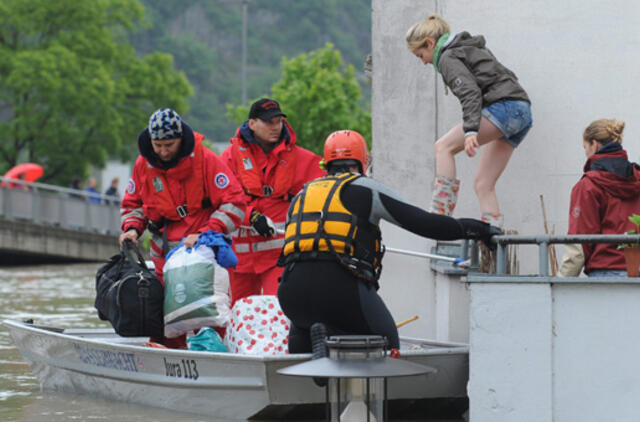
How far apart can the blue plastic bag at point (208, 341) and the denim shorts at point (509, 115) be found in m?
2.42

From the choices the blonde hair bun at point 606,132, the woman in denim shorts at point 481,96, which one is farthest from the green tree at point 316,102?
the blonde hair bun at point 606,132

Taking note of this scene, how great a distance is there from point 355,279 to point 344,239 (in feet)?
0.84

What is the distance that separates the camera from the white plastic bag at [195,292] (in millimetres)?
8633

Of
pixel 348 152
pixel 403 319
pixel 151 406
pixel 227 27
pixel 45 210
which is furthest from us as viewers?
pixel 227 27

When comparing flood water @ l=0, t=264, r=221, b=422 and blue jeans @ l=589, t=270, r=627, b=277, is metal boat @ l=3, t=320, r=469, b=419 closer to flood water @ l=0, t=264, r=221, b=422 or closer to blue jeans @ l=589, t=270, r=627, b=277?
flood water @ l=0, t=264, r=221, b=422

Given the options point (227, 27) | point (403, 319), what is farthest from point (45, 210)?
point (227, 27)

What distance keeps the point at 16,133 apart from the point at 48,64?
2857 mm

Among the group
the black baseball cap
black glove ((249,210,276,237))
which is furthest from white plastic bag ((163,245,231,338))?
the black baseball cap

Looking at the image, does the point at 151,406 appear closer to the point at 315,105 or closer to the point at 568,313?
the point at 568,313

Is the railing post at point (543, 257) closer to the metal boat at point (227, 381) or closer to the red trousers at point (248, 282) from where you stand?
the metal boat at point (227, 381)

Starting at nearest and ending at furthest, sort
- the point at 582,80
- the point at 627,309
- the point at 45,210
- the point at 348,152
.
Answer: the point at 627,309
the point at 348,152
the point at 582,80
the point at 45,210

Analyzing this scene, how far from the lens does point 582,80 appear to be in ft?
32.1

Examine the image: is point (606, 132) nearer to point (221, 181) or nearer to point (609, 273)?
point (609, 273)

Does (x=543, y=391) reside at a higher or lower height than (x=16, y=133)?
lower
